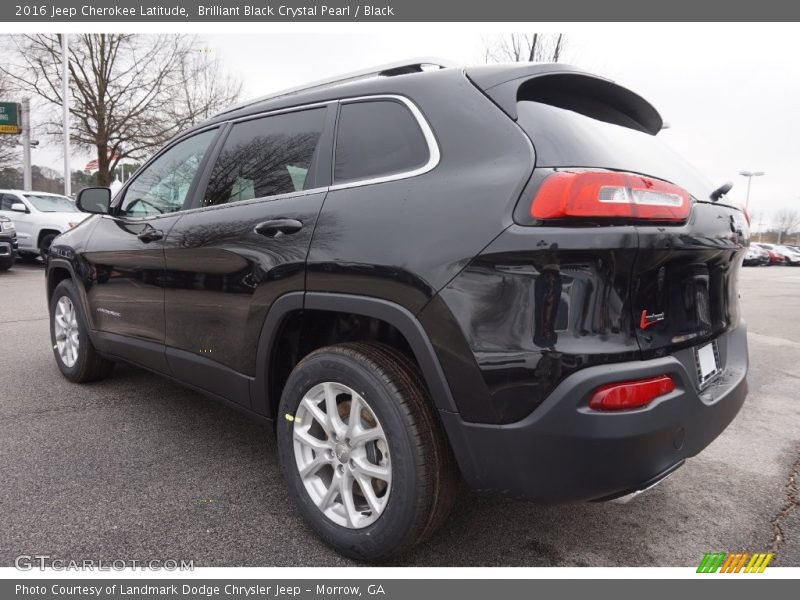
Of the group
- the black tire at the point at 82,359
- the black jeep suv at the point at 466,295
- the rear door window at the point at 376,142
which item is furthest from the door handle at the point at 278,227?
the black tire at the point at 82,359

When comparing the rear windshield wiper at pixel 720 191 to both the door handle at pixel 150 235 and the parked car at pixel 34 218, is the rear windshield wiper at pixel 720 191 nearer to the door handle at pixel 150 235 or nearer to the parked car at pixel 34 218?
the door handle at pixel 150 235

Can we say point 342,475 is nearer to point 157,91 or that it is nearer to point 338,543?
point 338,543

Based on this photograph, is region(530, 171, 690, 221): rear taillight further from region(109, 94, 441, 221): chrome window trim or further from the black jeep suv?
region(109, 94, 441, 221): chrome window trim

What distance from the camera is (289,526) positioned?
7.46ft

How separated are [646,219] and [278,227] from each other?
1397 millimetres

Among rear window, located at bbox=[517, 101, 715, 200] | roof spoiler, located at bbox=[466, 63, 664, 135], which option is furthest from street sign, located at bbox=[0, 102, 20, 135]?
rear window, located at bbox=[517, 101, 715, 200]

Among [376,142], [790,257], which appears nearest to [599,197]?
[376,142]

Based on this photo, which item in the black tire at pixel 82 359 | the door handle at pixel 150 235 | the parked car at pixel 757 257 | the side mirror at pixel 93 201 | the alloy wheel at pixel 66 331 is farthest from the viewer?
the parked car at pixel 757 257

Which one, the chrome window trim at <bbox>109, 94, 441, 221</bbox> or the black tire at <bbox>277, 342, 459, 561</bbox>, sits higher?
the chrome window trim at <bbox>109, 94, 441, 221</bbox>

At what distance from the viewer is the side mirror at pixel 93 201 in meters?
3.62

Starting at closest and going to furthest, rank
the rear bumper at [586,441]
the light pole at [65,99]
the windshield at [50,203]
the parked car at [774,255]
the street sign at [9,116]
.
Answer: the rear bumper at [586,441] → the windshield at [50,203] → the light pole at [65,99] → the street sign at [9,116] → the parked car at [774,255]

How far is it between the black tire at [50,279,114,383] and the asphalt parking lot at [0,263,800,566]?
29 cm

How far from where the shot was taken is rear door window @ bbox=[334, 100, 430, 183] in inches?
80.1

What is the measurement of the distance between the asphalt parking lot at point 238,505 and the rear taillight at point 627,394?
0.81 meters
